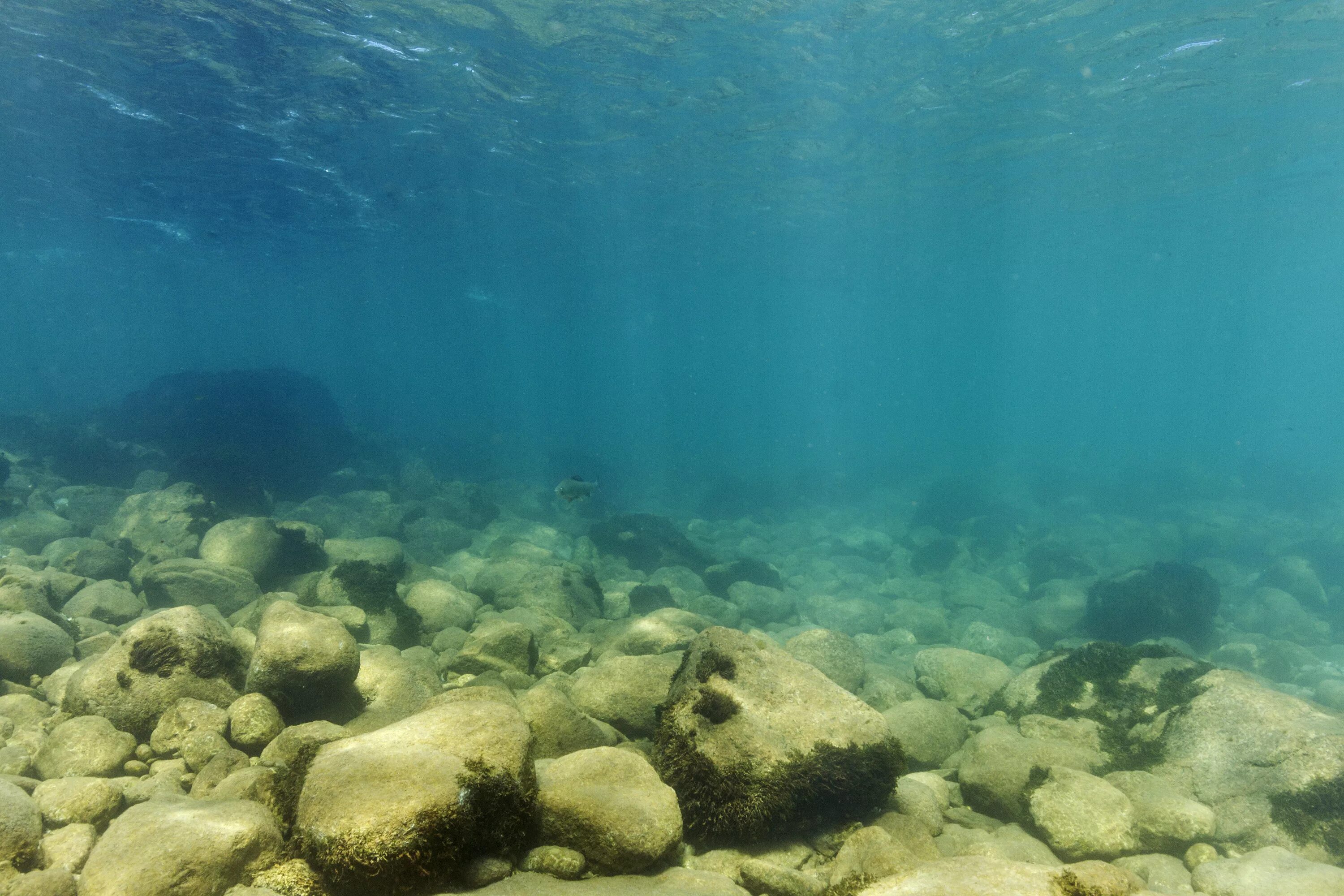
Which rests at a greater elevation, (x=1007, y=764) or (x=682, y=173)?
(x=682, y=173)

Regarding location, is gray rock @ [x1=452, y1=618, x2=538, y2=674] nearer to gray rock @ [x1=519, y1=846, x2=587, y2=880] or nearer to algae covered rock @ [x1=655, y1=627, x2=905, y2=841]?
algae covered rock @ [x1=655, y1=627, x2=905, y2=841]

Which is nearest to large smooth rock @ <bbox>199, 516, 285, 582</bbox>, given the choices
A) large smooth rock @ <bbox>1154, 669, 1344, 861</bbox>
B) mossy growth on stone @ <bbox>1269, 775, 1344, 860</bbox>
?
large smooth rock @ <bbox>1154, 669, 1344, 861</bbox>

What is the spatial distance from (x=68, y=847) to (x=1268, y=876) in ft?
22.6

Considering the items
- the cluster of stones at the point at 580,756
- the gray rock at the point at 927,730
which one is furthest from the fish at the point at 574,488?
the gray rock at the point at 927,730

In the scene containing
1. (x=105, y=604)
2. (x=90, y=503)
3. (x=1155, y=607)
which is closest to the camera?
(x=105, y=604)

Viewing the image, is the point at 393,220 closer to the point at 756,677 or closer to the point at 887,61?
the point at 887,61

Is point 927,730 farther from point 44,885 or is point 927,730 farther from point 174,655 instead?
point 174,655

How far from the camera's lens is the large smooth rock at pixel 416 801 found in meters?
2.75

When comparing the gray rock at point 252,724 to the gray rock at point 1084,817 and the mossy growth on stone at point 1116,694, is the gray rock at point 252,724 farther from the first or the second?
the mossy growth on stone at point 1116,694

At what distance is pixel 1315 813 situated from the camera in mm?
4859

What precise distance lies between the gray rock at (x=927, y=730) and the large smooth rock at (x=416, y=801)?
3.95 metres

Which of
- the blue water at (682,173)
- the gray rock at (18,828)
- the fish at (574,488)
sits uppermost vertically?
the blue water at (682,173)

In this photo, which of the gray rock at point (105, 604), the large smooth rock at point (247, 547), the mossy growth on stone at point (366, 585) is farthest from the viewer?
the large smooth rock at point (247, 547)

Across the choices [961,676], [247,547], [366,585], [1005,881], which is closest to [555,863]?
[1005,881]
